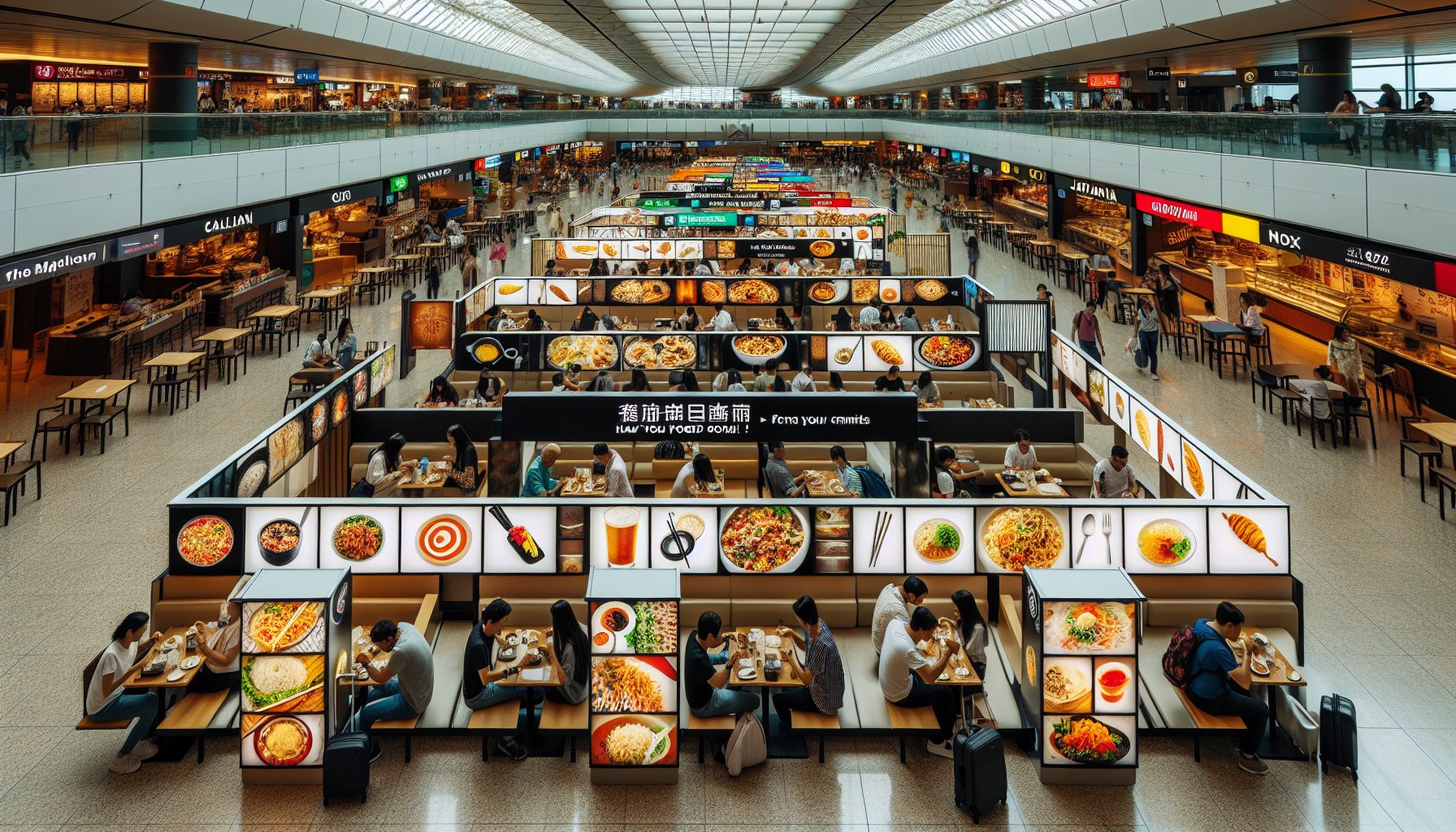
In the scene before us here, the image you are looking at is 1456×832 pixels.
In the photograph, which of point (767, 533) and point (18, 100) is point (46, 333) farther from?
point (767, 533)

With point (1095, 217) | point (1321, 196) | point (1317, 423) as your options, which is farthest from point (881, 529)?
point (1095, 217)

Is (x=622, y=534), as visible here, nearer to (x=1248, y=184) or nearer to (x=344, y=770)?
(x=344, y=770)

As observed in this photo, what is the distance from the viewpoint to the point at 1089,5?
2466 centimetres

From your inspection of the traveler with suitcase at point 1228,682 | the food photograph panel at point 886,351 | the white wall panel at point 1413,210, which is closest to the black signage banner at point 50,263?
the food photograph panel at point 886,351

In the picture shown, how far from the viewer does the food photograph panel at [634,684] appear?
545cm

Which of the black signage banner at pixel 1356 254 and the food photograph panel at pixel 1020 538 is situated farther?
the black signage banner at pixel 1356 254

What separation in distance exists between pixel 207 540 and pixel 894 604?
5.32 metres

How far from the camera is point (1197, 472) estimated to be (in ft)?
26.9

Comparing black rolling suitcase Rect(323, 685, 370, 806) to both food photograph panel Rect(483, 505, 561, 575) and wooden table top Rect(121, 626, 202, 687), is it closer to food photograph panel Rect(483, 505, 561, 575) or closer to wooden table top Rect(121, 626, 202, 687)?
wooden table top Rect(121, 626, 202, 687)

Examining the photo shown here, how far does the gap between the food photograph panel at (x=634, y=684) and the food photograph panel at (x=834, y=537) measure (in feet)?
6.80

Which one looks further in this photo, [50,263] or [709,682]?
[50,263]

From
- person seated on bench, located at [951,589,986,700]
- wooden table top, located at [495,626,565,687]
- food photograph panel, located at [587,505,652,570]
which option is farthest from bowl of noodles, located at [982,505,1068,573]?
wooden table top, located at [495,626,565,687]

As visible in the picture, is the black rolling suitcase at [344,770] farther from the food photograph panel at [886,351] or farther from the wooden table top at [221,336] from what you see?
the wooden table top at [221,336]

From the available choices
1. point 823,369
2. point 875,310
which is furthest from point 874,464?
point 875,310
